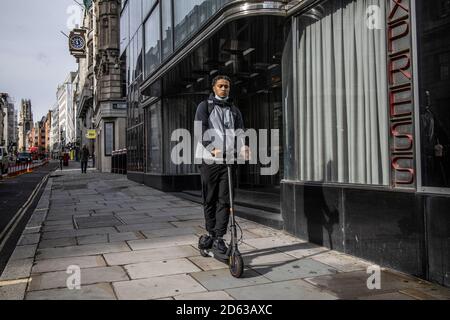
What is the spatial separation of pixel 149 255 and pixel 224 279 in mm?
1403

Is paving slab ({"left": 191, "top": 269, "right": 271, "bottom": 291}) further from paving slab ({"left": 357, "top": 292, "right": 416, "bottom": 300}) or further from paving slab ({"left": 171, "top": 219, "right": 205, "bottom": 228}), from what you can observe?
paving slab ({"left": 171, "top": 219, "right": 205, "bottom": 228})

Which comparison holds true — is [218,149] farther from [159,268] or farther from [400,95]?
[400,95]

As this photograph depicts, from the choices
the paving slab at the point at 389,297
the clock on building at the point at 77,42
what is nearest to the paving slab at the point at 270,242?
the paving slab at the point at 389,297

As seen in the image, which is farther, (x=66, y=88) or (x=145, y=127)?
(x=66, y=88)

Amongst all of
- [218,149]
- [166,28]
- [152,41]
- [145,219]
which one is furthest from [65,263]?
[152,41]

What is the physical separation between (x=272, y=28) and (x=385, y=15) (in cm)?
265

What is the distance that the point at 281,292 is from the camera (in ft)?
12.4

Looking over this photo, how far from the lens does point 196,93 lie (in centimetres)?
1305

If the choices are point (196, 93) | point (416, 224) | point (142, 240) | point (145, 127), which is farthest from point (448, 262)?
point (145, 127)

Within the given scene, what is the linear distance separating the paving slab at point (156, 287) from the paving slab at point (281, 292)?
367 mm

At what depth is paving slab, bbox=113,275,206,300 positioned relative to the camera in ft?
12.3

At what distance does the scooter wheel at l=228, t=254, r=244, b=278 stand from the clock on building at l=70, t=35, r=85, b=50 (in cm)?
5185
